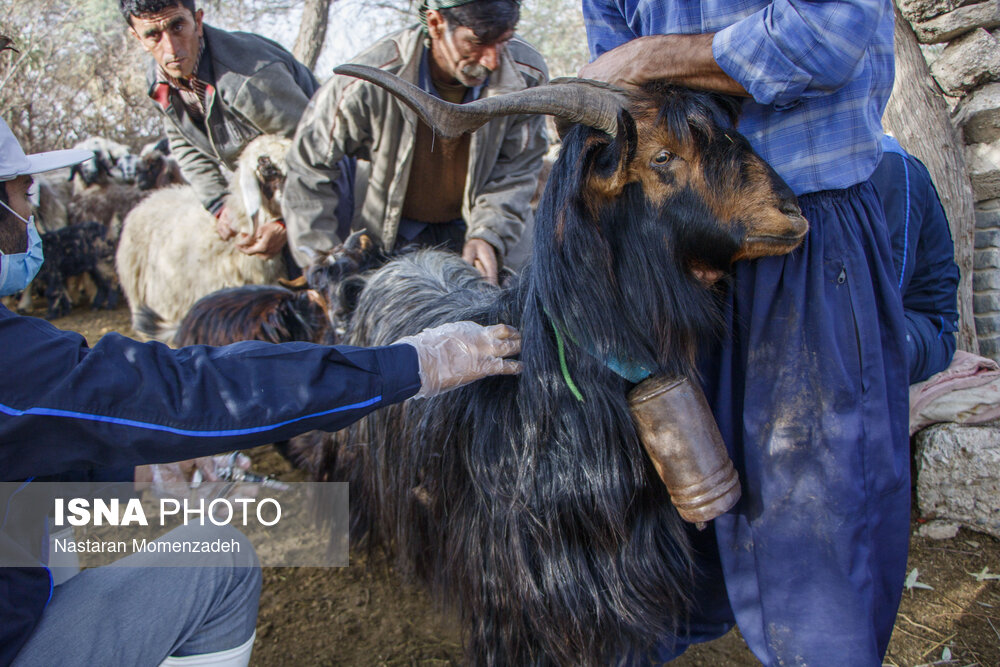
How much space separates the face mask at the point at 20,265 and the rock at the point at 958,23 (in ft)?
14.2

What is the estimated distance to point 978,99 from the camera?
3727 mm

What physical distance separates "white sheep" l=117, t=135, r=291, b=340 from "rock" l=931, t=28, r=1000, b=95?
416cm

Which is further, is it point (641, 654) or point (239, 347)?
point (641, 654)

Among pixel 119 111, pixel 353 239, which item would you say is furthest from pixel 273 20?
pixel 353 239

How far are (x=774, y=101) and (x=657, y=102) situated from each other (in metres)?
0.27

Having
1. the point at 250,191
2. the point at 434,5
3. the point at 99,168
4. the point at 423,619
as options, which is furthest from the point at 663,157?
the point at 99,168

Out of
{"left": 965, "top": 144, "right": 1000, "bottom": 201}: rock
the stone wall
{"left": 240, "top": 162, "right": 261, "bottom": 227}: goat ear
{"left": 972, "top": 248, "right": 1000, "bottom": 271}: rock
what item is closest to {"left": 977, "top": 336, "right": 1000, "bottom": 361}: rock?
the stone wall

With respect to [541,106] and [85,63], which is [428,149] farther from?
[85,63]

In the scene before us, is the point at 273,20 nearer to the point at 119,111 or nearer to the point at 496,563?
the point at 119,111

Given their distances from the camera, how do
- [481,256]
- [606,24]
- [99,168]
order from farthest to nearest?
[99,168]
[481,256]
[606,24]

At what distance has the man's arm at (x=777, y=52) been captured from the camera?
1.44m

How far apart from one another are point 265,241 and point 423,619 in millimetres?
3055

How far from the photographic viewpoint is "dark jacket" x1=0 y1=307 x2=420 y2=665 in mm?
1403

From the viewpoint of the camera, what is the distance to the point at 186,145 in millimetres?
5273
